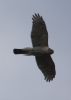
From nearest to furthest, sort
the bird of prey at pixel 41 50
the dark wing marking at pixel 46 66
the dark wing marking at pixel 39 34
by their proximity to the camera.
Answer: the bird of prey at pixel 41 50, the dark wing marking at pixel 39 34, the dark wing marking at pixel 46 66

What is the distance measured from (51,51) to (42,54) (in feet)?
1.51

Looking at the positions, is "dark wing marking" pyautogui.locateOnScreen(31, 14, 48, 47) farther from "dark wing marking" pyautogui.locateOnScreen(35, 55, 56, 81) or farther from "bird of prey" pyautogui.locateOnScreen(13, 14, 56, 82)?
"dark wing marking" pyautogui.locateOnScreen(35, 55, 56, 81)

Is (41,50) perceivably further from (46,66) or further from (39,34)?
(46,66)

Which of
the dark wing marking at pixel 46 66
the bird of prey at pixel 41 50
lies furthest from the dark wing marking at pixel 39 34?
the dark wing marking at pixel 46 66

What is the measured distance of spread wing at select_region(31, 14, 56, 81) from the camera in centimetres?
1359

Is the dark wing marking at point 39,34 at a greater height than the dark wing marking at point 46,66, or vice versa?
the dark wing marking at point 39,34

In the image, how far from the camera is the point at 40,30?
1384cm

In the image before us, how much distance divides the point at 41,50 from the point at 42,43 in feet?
2.58

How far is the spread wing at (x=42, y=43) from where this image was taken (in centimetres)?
1359

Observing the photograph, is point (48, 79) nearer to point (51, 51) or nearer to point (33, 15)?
point (51, 51)

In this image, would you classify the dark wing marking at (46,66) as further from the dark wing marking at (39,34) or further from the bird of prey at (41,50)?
the dark wing marking at (39,34)


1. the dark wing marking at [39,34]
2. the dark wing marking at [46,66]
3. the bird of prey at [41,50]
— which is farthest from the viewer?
the dark wing marking at [46,66]

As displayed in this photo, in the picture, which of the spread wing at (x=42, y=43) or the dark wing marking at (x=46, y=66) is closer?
the spread wing at (x=42, y=43)

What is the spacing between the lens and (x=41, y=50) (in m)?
13.1
